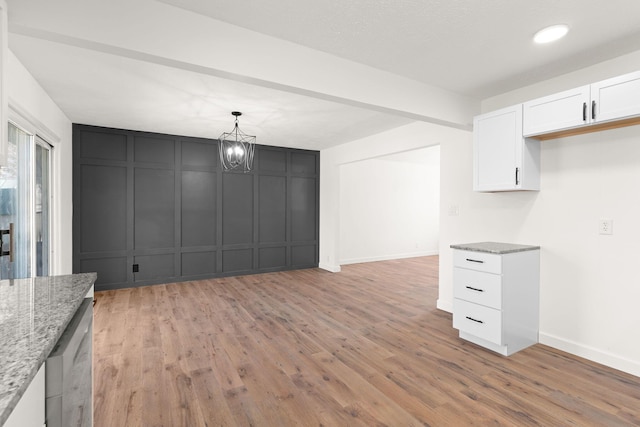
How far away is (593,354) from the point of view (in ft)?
8.78

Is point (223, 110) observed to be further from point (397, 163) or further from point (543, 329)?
point (397, 163)

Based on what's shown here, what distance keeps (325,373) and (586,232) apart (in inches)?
101

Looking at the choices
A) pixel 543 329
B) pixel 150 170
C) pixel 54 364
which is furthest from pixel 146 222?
pixel 543 329

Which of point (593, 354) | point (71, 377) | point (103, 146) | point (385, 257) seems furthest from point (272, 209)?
point (71, 377)

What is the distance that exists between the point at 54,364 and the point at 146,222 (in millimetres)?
4664

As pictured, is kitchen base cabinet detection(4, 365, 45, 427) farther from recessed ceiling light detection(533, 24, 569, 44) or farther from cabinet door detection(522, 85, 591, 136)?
cabinet door detection(522, 85, 591, 136)

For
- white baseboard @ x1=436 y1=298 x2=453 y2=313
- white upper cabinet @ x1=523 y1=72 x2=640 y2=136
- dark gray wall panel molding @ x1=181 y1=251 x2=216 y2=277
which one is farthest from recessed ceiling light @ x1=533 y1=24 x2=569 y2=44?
dark gray wall panel molding @ x1=181 y1=251 x2=216 y2=277

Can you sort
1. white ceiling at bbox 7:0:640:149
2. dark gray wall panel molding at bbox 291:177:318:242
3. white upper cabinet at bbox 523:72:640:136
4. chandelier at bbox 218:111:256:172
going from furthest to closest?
dark gray wall panel molding at bbox 291:177:318:242 → chandelier at bbox 218:111:256:172 → white upper cabinet at bbox 523:72:640:136 → white ceiling at bbox 7:0:640:149

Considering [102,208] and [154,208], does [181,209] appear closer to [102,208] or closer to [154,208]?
[154,208]

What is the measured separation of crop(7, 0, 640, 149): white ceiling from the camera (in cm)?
186

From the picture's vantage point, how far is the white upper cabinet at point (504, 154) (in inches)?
115

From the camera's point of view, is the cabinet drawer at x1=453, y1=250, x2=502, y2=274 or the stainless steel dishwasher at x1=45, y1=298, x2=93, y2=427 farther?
the cabinet drawer at x1=453, y1=250, x2=502, y2=274

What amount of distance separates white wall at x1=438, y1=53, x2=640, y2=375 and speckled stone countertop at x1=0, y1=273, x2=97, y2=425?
363 cm

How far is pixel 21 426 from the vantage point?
0.74 meters
